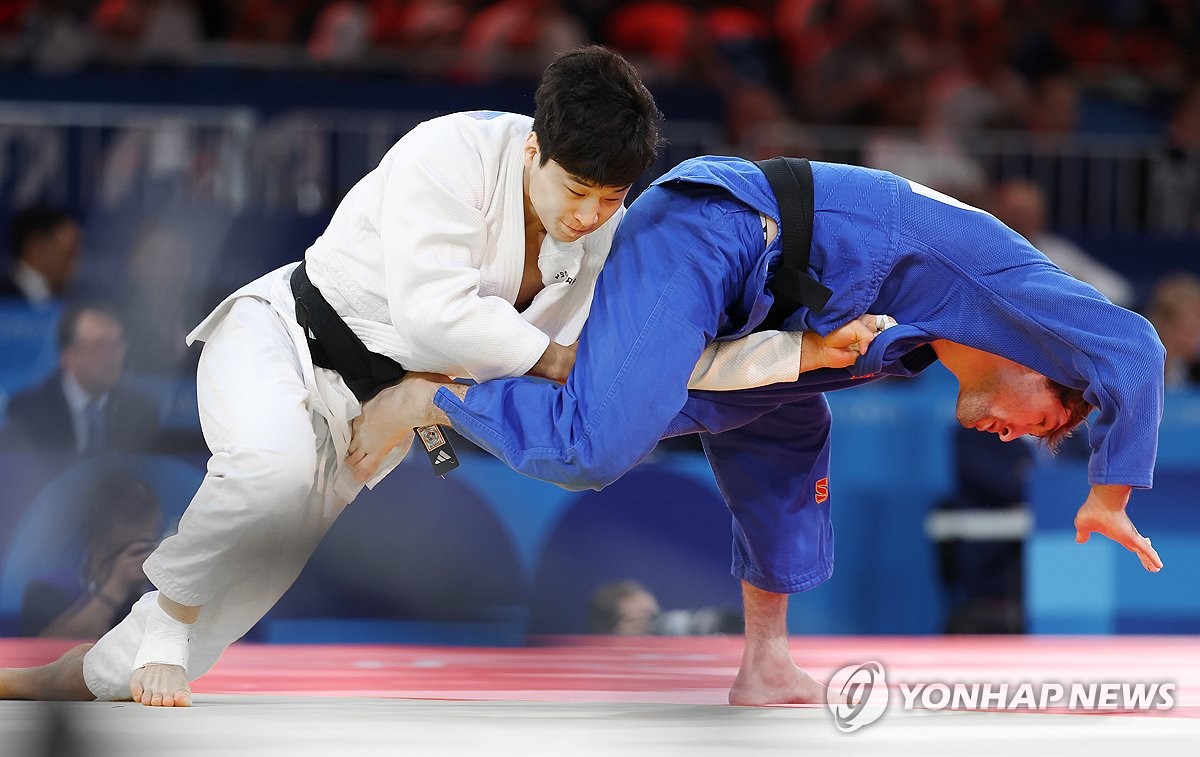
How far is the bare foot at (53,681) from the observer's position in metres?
2.71

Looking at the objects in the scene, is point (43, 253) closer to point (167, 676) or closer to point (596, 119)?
point (167, 676)

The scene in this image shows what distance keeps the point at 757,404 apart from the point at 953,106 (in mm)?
5007

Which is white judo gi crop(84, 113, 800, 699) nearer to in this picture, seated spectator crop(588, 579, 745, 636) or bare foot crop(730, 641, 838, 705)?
bare foot crop(730, 641, 838, 705)

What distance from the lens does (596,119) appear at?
8.50ft

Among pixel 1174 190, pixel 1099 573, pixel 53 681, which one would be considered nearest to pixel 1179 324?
pixel 1174 190

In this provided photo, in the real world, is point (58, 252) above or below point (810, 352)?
below

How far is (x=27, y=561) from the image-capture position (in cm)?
407

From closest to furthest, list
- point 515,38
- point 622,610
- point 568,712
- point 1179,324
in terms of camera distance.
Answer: point 568,712
point 622,610
point 1179,324
point 515,38

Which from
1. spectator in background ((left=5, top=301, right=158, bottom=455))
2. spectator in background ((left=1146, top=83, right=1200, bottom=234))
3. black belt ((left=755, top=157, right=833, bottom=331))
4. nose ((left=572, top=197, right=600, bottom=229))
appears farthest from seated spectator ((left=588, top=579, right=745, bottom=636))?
spectator in background ((left=1146, top=83, right=1200, bottom=234))

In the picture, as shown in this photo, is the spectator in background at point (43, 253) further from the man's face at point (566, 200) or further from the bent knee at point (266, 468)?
the man's face at point (566, 200)

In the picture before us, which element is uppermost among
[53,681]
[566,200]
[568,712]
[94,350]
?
[566,200]

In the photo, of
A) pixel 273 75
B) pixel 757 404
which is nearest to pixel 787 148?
pixel 273 75

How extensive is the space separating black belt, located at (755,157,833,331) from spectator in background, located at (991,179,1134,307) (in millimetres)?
3341

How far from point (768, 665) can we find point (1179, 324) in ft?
11.4
